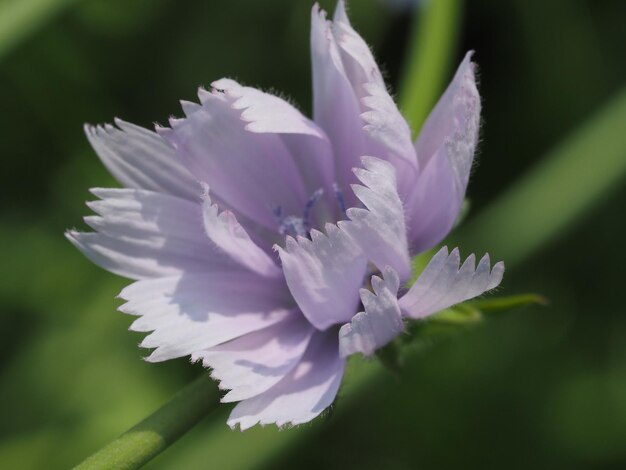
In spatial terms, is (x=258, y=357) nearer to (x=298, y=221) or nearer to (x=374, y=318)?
(x=374, y=318)

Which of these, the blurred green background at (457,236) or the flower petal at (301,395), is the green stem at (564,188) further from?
the flower petal at (301,395)

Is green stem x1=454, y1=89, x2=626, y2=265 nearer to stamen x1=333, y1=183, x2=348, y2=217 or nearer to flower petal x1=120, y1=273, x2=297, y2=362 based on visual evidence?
stamen x1=333, y1=183, x2=348, y2=217

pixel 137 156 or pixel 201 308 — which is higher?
pixel 137 156

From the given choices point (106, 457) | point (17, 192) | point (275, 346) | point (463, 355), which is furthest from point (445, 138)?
point (17, 192)

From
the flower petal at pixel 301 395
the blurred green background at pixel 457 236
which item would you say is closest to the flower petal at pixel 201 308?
the flower petal at pixel 301 395

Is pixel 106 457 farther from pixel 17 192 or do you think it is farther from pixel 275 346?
pixel 17 192

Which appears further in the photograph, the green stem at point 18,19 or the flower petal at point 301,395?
the green stem at point 18,19

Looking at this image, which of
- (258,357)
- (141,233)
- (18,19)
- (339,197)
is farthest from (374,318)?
(18,19)
